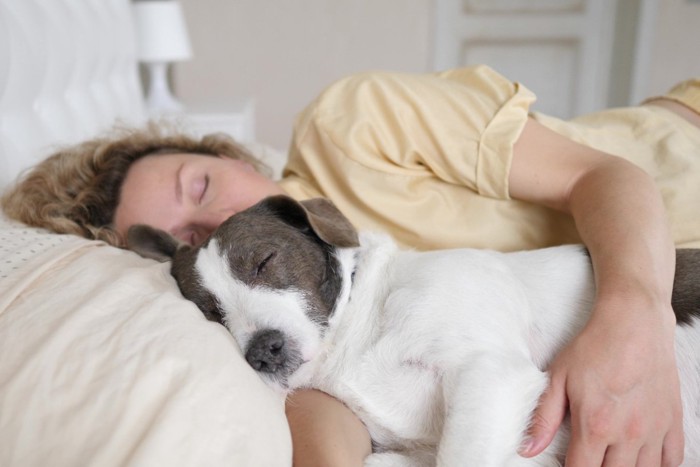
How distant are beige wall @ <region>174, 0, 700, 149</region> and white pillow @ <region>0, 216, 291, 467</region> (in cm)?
466

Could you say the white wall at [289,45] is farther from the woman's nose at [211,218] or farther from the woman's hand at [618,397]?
the woman's hand at [618,397]

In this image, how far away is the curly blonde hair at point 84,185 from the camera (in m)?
1.60

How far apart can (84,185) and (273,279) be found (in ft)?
2.73

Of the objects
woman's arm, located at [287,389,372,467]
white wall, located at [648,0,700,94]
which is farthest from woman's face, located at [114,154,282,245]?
white wall, located at [648,0,700,94]

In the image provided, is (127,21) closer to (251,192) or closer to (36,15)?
(36,15)

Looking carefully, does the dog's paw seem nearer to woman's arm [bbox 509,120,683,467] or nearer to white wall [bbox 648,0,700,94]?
woman's arm [bbox 509,120,683,467]

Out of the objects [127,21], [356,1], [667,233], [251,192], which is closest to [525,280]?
[667,233]

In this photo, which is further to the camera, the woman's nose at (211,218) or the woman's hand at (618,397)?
the woman's nose at (211,218)

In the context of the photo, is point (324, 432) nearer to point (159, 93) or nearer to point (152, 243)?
point (152, 243)

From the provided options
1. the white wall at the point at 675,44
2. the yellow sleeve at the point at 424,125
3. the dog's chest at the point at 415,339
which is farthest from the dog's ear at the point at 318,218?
the white wall at the point at 675,44

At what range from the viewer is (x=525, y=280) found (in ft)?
4.54

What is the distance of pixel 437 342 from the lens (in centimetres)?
113

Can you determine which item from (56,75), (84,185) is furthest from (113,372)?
(56,75)

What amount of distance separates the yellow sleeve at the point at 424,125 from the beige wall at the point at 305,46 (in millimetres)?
3822
